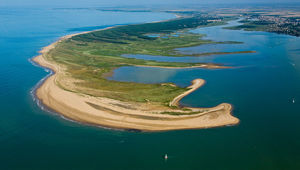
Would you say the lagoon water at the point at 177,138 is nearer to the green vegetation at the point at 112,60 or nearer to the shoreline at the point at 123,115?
the shoreline at the point at 123,115

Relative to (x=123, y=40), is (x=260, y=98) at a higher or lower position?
lower

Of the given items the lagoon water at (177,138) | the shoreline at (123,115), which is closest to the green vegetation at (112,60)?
the shoreline at (123,115)

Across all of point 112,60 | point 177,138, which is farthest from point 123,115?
point 112,60

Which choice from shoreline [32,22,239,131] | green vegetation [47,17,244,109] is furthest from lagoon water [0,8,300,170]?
green vegetation [47,17,244,109]

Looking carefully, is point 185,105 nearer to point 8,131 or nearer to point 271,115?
point 271,115

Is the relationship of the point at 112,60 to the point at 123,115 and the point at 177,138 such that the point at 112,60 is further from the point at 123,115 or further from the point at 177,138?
the point at 177,138

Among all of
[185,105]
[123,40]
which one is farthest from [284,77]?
[123,40]
